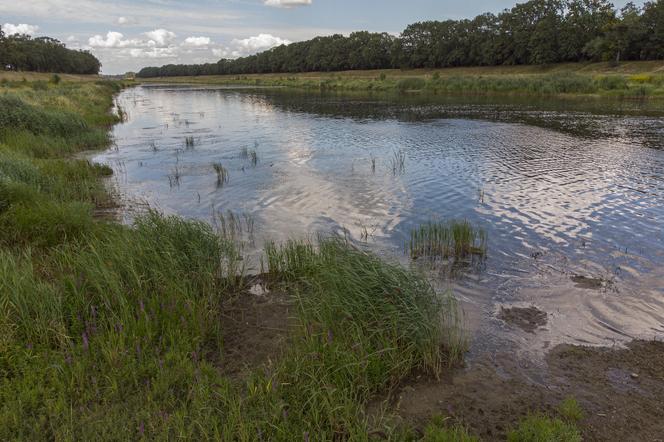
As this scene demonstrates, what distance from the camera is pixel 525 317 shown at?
28.0ft

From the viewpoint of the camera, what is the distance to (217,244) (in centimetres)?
955

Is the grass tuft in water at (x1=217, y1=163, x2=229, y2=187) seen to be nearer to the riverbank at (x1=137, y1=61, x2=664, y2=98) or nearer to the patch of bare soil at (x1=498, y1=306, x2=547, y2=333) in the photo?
the patch of bare soil at (x1=498, y1=306, x2=547, y2=333)

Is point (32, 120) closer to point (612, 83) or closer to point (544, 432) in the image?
point (544, 432)

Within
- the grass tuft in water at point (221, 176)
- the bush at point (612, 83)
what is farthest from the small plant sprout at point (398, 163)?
the bush at point (612, 83)

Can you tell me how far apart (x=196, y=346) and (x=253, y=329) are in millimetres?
1231

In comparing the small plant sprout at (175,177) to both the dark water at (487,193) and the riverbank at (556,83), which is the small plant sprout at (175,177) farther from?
the riverbank at (556,83)

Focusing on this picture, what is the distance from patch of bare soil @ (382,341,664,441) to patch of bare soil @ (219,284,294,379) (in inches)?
83.1

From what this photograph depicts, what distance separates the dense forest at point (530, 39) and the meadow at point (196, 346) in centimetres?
10051

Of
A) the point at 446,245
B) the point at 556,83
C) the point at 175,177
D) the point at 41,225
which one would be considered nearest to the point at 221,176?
the point at 175,177

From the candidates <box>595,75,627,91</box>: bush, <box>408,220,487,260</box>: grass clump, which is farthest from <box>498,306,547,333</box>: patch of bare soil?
<box>595,75,627,91</box>: bush

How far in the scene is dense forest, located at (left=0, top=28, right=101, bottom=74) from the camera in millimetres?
121250

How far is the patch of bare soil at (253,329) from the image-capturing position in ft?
21.7

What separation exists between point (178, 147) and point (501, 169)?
19.5 metres

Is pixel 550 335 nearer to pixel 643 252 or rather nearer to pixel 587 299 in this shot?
pixel 587 299
